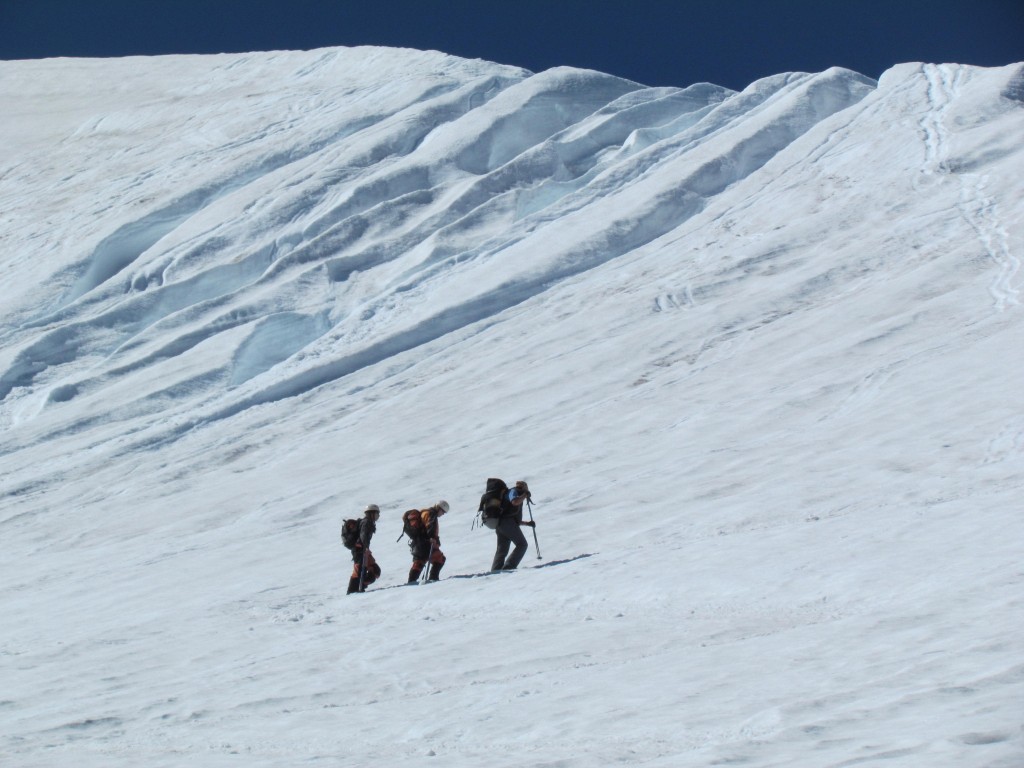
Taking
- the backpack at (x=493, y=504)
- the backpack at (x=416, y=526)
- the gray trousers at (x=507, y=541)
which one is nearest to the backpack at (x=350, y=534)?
the backpack at (x=416, y=526)

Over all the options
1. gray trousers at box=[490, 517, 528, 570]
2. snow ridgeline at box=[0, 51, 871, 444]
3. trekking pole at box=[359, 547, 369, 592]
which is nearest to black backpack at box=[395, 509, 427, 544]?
trekking pole at box=[359, 547, 369, 592]

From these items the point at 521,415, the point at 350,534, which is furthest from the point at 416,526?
the point at 521,415

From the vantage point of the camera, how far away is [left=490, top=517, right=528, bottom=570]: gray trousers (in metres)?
14.6

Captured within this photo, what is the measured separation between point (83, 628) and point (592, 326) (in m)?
14.5

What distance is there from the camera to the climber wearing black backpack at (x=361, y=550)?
1472 cm

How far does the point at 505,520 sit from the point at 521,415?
8.05 metres

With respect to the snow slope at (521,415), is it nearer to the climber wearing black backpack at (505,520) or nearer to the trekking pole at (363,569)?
the trekking pole at (363,569)

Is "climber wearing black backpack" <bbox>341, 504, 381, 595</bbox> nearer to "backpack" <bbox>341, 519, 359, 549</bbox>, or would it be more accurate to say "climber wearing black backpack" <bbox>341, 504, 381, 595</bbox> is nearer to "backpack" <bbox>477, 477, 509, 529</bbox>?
"backpack" <bbox>341, 519, 359, 549</bbox>

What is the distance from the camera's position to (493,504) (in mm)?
14680

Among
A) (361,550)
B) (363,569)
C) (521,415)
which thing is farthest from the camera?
(521,415)

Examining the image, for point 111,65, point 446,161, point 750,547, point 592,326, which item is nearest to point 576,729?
point 750,547

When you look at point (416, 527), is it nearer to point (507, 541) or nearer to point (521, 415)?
point (507, 541)

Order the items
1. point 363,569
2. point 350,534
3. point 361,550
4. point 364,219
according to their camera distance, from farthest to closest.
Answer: point 364,219
point 350,534
point 361,550
point 363,569

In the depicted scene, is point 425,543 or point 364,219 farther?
point 364,219
